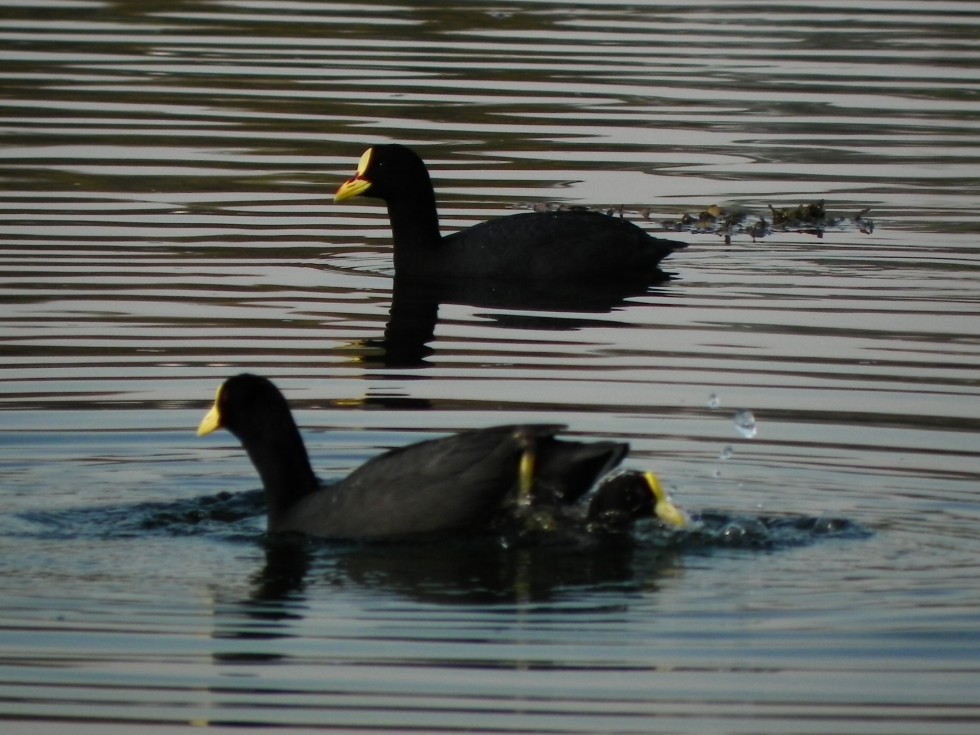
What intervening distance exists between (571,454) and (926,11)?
20.1 metres

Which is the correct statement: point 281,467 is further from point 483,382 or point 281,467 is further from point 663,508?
point 483,382

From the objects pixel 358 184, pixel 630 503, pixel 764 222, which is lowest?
pixel 630 503

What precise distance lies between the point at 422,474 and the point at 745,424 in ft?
6.10

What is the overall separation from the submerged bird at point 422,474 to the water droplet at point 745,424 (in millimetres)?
1360

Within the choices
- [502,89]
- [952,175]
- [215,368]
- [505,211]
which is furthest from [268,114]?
[215,368]

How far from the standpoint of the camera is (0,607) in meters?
7.98

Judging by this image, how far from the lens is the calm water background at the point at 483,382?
7.27m

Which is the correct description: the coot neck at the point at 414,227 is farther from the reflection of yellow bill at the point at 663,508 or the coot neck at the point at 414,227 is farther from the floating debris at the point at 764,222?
the reflection of yellow bill at the point at 663,508

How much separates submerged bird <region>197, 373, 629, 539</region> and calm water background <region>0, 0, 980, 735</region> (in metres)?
0.17

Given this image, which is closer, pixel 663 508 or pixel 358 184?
pixel 663 508

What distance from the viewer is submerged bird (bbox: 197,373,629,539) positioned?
8836 millimetres

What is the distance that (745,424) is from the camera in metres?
10.2

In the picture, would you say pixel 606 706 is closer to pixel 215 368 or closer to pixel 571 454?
pixel 571 454

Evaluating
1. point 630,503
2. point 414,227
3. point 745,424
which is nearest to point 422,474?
point 630,503
